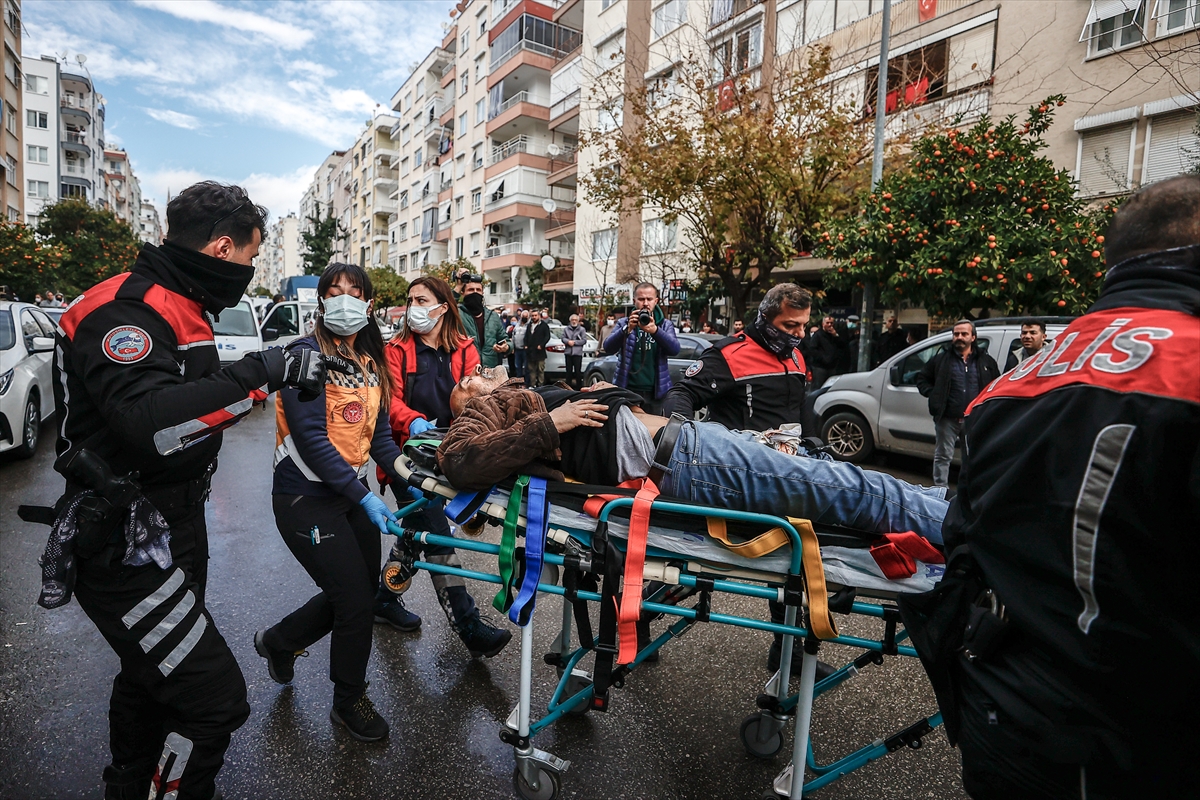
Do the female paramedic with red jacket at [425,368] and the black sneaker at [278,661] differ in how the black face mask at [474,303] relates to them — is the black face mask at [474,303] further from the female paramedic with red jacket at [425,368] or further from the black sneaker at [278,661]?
the black sneaker at [278,661]

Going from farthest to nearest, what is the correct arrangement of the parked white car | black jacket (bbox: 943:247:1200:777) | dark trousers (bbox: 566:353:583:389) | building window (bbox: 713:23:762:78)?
building window (bbox: 713:23:762:78) → dark trousers (bbox: 566:353:583:389) → the parked white car → black jacket (bbox: 943:247:1200:777)

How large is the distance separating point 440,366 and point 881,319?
49.6ft

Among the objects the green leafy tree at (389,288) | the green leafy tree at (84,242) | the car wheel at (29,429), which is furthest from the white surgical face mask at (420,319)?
the green leafy tree at (389,288)

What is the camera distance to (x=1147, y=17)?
39.9 ft

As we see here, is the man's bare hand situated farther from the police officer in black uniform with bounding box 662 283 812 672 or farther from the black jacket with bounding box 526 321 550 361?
the black jacket with bounding box 526 321 550 361

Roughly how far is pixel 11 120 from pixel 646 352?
45371 millimetres

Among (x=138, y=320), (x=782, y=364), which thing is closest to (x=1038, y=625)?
(x=138, y=320)

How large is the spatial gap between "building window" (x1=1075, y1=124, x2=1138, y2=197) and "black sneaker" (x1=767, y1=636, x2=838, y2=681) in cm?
1315

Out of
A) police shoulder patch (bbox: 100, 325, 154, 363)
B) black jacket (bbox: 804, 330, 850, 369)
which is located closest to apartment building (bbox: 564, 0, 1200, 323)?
black jacket (bbox: 804, 330, 850, 369)

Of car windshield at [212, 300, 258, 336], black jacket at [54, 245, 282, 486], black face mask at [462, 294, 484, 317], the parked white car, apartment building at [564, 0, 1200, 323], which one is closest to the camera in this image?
black jacket at [54, 245, 282, 486]

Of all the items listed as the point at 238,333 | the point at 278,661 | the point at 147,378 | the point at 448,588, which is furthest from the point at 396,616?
the point at 238,333

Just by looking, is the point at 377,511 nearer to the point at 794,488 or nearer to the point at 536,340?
the point at 794,488

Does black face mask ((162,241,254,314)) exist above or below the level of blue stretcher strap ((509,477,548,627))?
above

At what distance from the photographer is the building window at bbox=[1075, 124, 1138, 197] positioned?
12.9 meters
